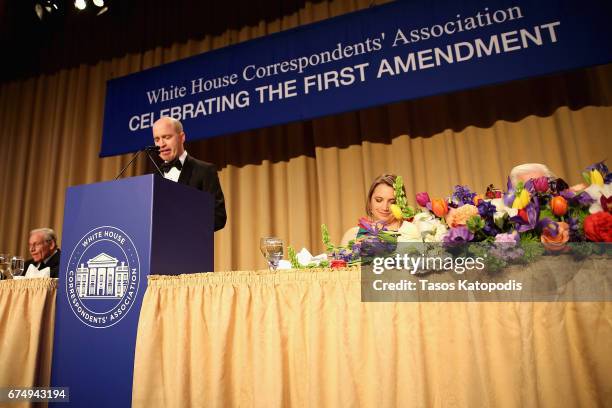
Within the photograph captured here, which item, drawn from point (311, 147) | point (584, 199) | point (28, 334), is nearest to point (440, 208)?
point (584, 199)

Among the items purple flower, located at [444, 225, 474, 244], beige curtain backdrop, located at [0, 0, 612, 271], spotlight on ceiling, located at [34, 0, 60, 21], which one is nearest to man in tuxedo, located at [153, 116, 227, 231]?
beige curtain backdrop, located at [0, 0, 612, 271]

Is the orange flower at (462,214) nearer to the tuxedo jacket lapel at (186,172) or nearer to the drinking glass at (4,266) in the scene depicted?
the tuxedo jacket lapel at (186,172)

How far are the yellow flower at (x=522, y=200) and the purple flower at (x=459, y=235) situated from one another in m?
0.12

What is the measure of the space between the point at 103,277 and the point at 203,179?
0.98m

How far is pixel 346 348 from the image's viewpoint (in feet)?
3.20

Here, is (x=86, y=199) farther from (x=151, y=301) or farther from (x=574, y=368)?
(x=574, y=368)

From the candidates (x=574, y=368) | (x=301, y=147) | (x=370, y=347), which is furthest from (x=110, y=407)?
Result: (x=301, y=147)

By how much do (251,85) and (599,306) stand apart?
7.93ft

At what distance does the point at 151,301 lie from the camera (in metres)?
1.12

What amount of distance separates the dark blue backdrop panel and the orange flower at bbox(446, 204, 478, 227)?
787mm

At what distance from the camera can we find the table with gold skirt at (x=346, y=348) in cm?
86

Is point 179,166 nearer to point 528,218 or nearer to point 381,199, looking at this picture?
point 381,199

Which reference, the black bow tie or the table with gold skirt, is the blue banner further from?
the table with gold skirt

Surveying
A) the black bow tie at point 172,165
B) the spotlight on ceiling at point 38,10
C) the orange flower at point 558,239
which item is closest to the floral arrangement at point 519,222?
the orange flower at point 558,239
